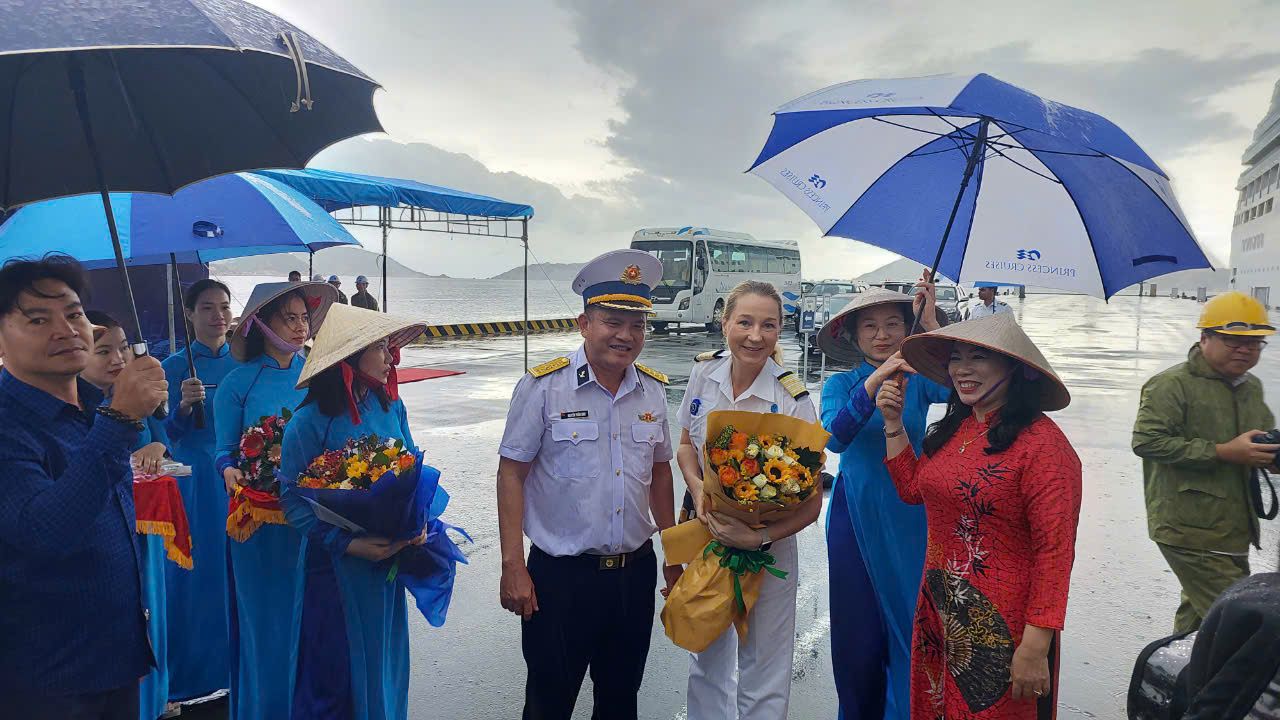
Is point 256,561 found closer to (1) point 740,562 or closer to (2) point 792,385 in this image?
(1) point 740,562

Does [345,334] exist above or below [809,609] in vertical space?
above

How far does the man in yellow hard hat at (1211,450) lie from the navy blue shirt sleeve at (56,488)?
3966mm

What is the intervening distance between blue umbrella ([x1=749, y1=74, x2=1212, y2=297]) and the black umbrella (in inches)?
74.7

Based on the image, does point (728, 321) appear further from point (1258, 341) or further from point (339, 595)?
point (1258, 341)

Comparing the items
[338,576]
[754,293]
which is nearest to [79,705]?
[338,576]

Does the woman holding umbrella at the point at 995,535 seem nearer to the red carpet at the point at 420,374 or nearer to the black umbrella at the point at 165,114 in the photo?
the black umbrella at the point at 165,114

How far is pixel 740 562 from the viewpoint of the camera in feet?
8.30

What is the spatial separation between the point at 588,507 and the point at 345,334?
110 centimetres

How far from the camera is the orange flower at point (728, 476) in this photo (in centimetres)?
238

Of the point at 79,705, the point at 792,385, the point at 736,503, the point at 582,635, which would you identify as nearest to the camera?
the point at 79,705

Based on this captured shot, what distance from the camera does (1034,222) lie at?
3205mm

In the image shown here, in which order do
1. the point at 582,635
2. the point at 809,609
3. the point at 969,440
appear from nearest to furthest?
1. the point at 969,440
2. the point at 582,635
3. the point at 809,609

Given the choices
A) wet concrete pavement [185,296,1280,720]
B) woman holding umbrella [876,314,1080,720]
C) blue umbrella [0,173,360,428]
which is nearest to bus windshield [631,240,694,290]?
wet concrete pavement [185,296,1280,720]

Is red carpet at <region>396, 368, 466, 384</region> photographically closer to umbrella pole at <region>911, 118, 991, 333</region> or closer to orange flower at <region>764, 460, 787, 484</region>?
umbrella pole at <region>911, 118, 991, 333</region>
